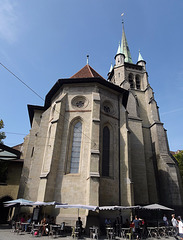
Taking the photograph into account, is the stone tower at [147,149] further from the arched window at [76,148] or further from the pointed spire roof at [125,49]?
the arched window at [76,148]

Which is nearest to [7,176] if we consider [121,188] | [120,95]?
[121,188]

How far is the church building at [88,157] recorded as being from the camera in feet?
44.8

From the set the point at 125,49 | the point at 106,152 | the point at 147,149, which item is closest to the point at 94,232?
the point at 106,152

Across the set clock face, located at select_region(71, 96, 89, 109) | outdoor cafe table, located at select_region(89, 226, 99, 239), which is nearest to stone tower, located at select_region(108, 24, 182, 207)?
clock face, located at select_region(71, 96, 89, 109)

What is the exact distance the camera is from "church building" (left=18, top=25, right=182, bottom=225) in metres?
13.7

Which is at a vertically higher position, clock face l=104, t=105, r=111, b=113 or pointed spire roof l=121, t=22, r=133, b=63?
pointed spire roof l=121, t=22, r=133, b=63

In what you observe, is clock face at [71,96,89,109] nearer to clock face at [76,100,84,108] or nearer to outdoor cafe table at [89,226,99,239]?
clock face at [76,100,84,108]

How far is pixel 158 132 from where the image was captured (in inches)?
1064

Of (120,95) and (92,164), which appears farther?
(120,95)

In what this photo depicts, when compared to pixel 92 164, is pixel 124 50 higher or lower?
higher

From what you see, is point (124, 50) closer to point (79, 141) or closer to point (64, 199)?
point (79, 141)

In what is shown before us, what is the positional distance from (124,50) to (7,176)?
3696cm

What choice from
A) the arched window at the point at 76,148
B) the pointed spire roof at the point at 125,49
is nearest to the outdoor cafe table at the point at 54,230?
the arched window at the point at 76,148

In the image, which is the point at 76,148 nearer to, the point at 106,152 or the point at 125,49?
the point at 106,152
